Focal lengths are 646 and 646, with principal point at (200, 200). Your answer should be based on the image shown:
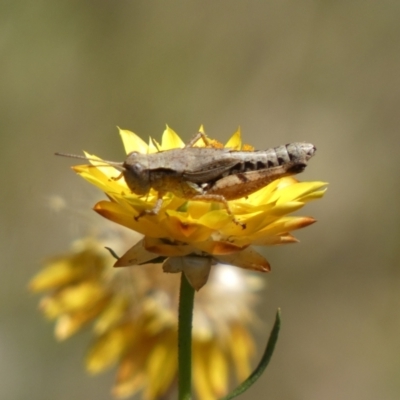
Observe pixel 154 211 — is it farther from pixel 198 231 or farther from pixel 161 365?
pixel 161 365

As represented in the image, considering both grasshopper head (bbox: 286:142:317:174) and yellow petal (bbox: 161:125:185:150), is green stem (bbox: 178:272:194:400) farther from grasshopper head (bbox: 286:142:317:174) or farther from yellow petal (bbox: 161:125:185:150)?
yellow petal (bbox: 161:125:185:150)

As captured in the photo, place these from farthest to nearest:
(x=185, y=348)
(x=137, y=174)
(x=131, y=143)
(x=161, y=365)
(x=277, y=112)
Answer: (x=277, y=112)
(x=161, y=365)
(x=131, y=143)
(x=137, y=174)
(x=185, y=348)

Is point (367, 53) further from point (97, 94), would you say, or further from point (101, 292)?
point (101, 292)

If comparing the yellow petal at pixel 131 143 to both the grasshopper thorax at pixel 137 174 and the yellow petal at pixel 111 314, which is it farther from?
the yellow petal at pixel 111 314

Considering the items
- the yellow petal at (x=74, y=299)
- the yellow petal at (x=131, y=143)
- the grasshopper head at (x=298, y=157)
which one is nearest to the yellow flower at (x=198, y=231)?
the grasshopper head at (x=298, y=157)

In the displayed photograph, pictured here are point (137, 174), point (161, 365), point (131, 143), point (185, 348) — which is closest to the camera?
point (185, 348)

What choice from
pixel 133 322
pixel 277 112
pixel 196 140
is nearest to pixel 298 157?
pixel 196 140
